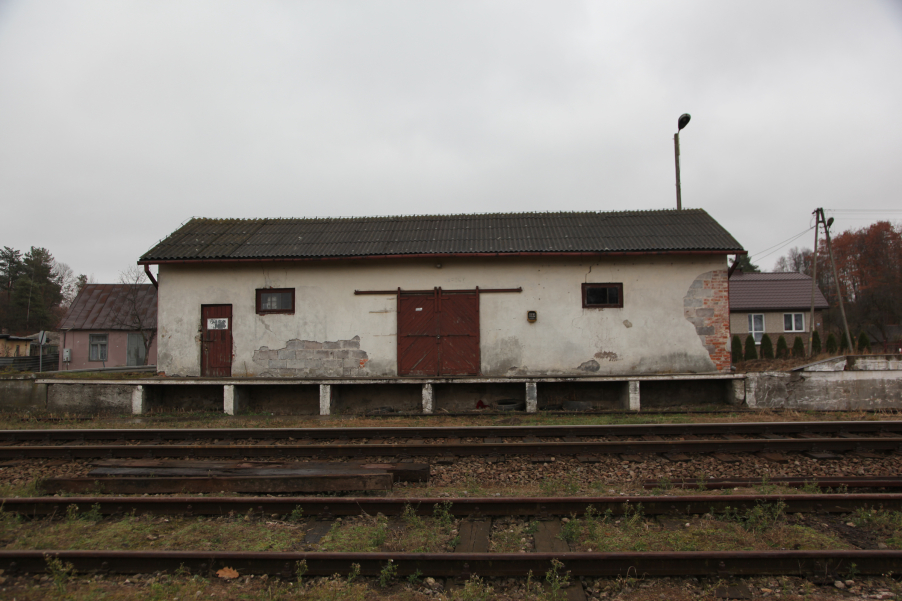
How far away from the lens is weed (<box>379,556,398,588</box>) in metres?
3.60

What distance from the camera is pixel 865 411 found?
1035 cm

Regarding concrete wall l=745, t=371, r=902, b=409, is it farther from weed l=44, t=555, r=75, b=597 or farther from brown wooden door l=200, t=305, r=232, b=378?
brown wooden door l=200, t=305, r=232, b=378

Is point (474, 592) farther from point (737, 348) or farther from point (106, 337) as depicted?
point (106, 337)

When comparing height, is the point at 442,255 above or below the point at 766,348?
above

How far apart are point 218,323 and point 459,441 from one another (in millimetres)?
8100

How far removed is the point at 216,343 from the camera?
12.5 metres

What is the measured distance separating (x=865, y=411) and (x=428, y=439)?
9.73 m

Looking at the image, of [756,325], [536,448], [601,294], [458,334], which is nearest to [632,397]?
[601,294]

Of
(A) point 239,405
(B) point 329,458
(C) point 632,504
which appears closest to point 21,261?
(A) point 239,405

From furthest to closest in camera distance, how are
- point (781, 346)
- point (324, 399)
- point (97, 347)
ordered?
point (97, 347) → point (781, 346) → point (324, 399)

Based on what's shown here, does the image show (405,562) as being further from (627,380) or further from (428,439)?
(627,380)

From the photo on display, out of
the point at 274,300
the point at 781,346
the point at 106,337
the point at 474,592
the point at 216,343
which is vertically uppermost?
the point at 274,300

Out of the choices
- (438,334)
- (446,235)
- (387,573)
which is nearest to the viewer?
(387,573)

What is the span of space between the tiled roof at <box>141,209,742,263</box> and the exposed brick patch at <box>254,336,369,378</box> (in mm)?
2343
